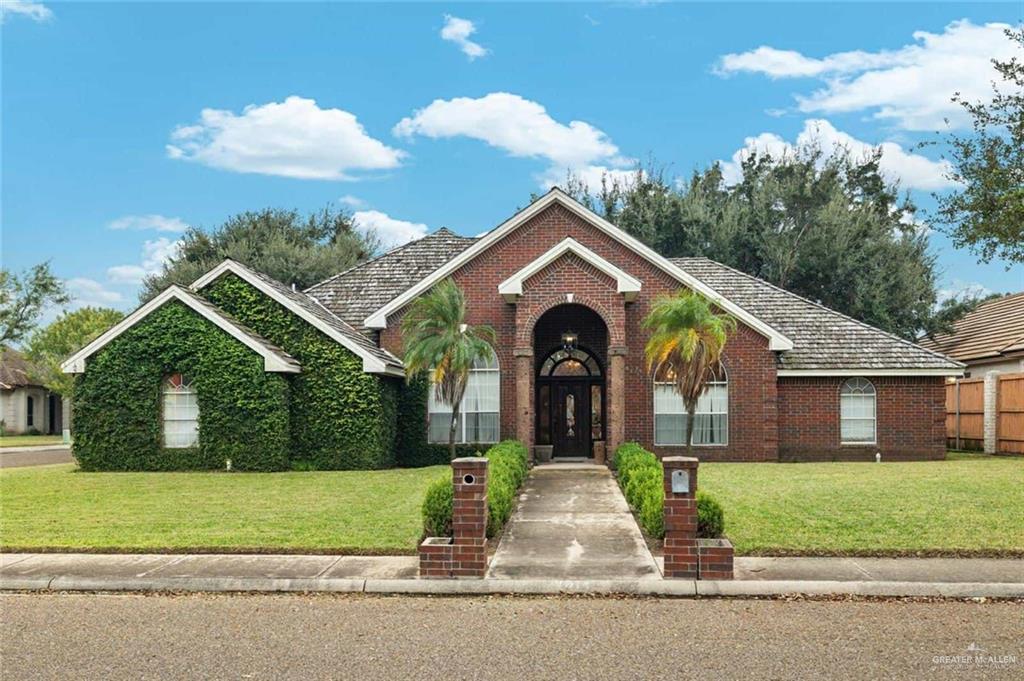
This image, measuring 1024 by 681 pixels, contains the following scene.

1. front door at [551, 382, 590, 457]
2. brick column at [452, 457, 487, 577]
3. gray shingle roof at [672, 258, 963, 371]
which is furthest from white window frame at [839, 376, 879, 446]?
brick column at [452, 457, 487, 577]

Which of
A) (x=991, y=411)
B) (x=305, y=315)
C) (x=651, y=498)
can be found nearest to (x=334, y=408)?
(x=305, y=315)

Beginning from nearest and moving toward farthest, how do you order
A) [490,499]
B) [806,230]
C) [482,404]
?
[490,499] → [482,404] → [806,230]

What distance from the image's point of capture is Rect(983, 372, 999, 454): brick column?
27.4 meters

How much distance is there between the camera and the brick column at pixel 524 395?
70.8 feet

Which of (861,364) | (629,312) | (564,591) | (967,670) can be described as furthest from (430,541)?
(861,364)

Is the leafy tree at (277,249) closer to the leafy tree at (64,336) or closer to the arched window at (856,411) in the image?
the leafy tree at (64,336)

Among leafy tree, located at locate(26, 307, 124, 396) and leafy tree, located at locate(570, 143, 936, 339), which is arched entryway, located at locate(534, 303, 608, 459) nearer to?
leafy tree, located at locate(570, 143, 936, 339)

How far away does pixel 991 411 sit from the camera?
27609 millimetres

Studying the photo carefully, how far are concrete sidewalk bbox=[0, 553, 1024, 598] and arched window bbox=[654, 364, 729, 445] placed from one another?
13210mm

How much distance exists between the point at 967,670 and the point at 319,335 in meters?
17.9

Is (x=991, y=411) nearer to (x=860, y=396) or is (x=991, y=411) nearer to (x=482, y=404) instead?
(x=860, y=396)

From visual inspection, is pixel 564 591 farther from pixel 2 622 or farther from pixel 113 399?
pixel 113 399

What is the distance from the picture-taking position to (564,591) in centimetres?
883

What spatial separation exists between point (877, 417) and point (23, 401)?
4775 centimetres
